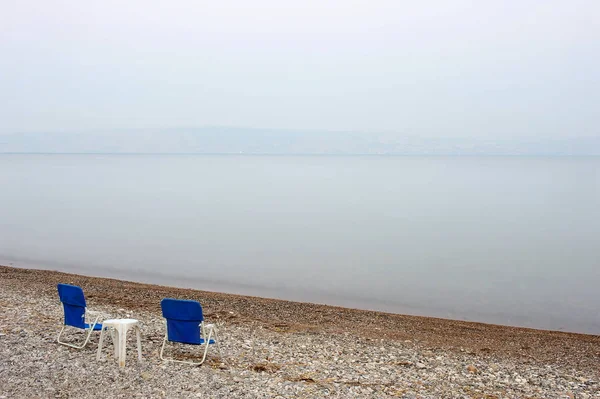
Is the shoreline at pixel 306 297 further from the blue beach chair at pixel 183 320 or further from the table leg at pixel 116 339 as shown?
the table leg at pixel 116 339

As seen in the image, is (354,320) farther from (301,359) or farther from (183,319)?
(183,319)

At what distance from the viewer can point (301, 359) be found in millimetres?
7801

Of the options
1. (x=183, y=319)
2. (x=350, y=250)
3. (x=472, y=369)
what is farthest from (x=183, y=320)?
(x=350, y=250)

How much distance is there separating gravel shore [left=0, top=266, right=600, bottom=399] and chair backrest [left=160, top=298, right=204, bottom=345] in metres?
0.33

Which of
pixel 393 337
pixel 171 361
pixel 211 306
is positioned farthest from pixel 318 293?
pixel 171 361

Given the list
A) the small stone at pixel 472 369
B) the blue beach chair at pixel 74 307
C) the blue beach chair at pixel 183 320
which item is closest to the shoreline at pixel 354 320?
the small stone at pixel 472 369

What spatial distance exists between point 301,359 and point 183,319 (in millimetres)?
1713

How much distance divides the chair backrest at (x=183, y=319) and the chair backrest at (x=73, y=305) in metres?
1.22

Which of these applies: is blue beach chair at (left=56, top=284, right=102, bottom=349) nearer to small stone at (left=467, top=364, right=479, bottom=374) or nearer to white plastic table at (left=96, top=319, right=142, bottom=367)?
white plastic table at (left=96, top=319, right=142, bottom=367)

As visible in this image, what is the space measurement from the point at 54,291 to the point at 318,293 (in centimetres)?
656

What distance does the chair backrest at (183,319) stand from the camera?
6.91 m

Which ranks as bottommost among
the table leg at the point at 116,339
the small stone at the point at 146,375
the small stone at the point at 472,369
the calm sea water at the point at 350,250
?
the small stone at the point at 146,375

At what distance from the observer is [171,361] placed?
713cm

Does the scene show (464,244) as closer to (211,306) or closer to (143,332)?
(211,306)
